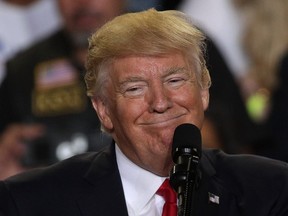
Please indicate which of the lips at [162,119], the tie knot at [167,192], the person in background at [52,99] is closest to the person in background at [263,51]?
the person in background at [52,99]

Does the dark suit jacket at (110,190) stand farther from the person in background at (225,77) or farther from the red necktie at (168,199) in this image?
the person in background at (225,77)

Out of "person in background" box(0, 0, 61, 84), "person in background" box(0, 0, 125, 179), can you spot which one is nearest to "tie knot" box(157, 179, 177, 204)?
"person in background" box(0, 0, 125, 179)

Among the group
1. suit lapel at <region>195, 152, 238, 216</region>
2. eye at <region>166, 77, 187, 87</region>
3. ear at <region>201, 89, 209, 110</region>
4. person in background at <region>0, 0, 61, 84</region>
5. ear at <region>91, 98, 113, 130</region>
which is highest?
eye at <region>166, 77, 187, 87</region>

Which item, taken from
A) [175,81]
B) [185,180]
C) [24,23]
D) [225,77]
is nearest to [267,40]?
[225,77]

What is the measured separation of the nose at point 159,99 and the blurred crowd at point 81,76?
153 cm

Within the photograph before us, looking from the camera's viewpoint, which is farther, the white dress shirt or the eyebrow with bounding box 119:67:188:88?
the white dress shirt

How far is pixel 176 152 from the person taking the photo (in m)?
2.19

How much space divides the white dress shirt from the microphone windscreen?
306 mm

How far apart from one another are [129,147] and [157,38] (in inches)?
11.3

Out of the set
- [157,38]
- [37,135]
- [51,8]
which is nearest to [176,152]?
[157,38]

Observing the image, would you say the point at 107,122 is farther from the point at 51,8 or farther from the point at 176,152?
the point at 51,8

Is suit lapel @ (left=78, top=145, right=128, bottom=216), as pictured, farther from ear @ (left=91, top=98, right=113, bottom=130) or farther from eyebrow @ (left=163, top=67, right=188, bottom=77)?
eyebrow @ (left=163, top=67, right=188, bottom=77)

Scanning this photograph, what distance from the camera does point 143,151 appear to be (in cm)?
250

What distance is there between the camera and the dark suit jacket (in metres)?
2.52
